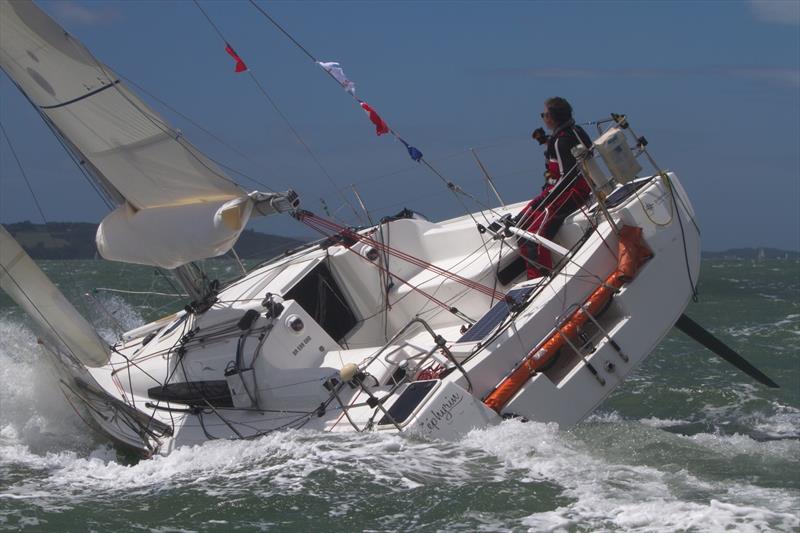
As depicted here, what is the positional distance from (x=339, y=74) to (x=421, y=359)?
129 inches

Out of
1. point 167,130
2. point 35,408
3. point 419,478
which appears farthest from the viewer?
point 35,408

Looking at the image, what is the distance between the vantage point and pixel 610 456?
25.6 ft

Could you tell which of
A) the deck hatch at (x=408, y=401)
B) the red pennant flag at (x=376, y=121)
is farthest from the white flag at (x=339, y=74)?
the deck hatch at (x=408, y=401)

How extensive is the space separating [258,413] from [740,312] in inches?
461

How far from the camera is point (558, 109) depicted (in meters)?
9.51

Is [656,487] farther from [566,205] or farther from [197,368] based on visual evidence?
[197,368]

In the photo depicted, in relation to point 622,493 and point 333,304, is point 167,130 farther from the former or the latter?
point 622,493

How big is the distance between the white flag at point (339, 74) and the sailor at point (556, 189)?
1.97m

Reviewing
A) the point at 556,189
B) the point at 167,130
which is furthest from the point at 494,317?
the point at 167,130

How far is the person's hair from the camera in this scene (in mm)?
9500

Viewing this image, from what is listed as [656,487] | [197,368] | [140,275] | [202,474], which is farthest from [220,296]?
[140,275]

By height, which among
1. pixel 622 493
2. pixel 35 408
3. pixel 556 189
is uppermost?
pixel 556 189

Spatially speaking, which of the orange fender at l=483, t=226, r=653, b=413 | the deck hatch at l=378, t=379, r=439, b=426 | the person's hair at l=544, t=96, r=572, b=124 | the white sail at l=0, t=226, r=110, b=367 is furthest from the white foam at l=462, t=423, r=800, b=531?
the white sail at l=0, t=226, r=110, b=367

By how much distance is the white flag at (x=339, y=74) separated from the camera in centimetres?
1051
